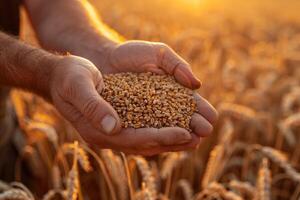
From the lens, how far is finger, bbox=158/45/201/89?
216 cm

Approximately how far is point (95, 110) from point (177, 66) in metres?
0.50

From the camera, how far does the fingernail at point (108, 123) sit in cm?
176

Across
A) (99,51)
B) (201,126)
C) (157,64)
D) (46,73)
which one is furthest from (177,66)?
(46,73)

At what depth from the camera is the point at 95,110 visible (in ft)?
5.84

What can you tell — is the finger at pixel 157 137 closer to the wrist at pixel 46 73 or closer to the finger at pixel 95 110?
the finger at pixel 95 110

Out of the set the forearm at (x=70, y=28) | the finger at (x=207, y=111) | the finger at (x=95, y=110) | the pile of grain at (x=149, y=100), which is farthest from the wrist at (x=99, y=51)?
the finger at (x=95, y=110)

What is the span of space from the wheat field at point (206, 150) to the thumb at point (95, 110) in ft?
0.45

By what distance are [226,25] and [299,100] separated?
296 centimetres

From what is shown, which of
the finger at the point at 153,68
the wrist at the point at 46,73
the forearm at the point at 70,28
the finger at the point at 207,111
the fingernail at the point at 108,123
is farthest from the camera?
the forearm at the point at 70,28

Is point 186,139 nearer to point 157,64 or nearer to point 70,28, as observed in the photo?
point 157,64

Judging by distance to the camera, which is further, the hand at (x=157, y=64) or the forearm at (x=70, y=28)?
the forearm at (x=70, y=28)

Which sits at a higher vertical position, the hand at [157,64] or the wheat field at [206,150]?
the hand at [157,64]

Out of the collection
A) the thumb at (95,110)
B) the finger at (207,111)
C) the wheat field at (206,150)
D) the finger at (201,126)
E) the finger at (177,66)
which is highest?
the finger at (177,66)

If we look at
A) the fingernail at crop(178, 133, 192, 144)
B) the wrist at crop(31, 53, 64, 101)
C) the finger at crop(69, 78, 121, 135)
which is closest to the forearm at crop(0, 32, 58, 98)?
the wrist at crop(31, 53, 64, 101)
